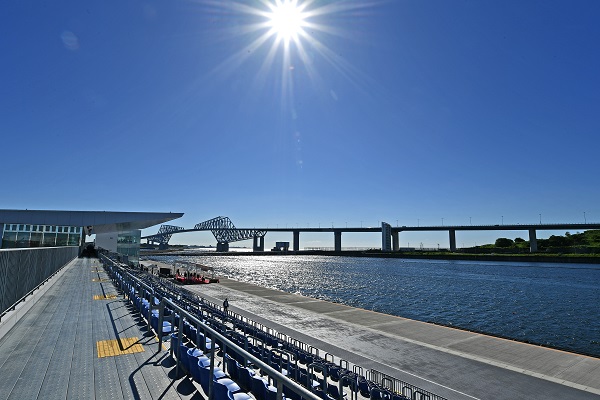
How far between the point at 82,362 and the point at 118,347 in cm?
110

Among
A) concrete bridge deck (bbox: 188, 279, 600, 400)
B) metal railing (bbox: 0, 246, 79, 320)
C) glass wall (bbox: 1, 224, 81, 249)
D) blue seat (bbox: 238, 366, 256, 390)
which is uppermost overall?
glass wall (bbox: 1, 224, 81, 249)

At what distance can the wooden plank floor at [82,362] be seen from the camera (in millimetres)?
6184

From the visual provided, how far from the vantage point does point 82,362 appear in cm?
768

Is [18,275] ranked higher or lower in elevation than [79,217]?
lower

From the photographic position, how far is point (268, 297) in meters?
36.2

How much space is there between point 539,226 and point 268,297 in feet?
559

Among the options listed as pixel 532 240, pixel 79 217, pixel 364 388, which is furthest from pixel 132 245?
pixel 532 240

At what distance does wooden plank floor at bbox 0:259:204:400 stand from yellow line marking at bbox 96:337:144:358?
0.05m

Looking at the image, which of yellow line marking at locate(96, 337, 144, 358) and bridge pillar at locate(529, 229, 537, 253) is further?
bridge pillar at locate(529, 229, 537, 253)

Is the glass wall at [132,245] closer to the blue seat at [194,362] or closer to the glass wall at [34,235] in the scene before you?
the glass wall at [34,235]

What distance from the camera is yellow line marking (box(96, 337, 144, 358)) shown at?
8.29 m

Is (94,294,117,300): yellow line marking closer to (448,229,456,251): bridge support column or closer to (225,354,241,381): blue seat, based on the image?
(225,354,241,381): blue seat

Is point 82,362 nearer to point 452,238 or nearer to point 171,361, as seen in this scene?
point 171,361

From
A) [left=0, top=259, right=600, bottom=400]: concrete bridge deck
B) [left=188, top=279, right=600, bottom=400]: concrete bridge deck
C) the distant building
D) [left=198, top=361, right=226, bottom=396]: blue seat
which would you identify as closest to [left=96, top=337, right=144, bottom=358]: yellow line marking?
[left=0, top=259, right=600, bottom=400]: concrete bridge deck
